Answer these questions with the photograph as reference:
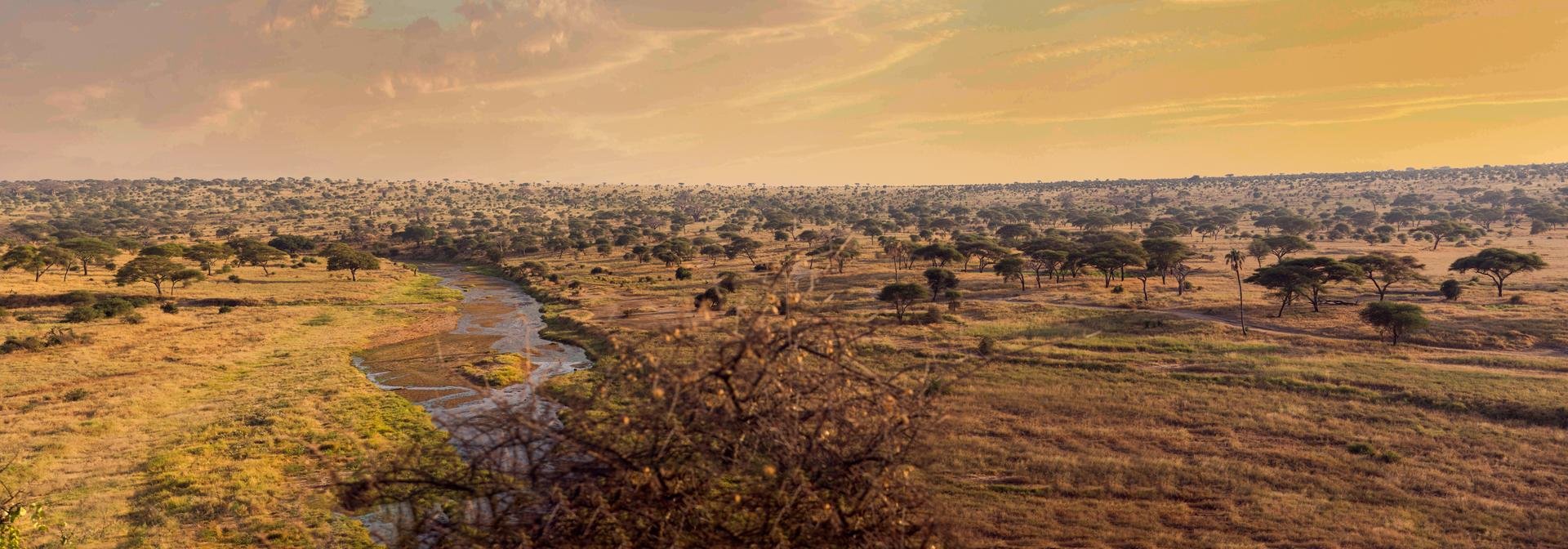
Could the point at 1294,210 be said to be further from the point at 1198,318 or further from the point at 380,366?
the point at 380,366

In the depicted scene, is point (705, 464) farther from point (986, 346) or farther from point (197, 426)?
point (986, 346)

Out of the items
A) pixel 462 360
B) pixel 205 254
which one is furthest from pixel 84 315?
pixel 205 254

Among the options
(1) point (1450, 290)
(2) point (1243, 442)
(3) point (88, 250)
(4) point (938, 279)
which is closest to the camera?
(2) point (1243, 442)

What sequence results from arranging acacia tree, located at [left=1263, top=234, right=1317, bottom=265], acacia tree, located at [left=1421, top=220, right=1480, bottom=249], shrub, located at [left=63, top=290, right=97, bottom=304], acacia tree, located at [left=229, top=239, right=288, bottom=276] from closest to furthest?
shrub, located at [left=63, top=290, right=97, bottom=304], acacia tree, located at [left=229, top=239, right=288, bottom=276], acacia tree, located at [left=1263, top=234, right=1317, bottom=265], acacia tree, located at [left=1421, top=220, right=1480, bottom=249]

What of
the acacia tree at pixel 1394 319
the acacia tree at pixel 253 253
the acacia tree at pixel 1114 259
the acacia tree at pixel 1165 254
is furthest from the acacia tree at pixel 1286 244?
the acacia tree at pixel 253 253

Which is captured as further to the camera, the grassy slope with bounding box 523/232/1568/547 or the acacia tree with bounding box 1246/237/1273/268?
the acacia tree with bounding box 1246/237/1273/268

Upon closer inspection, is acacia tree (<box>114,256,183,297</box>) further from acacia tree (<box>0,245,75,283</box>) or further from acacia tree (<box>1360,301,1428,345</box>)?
acacia tree (<box>1360,301,1428,345</box>)

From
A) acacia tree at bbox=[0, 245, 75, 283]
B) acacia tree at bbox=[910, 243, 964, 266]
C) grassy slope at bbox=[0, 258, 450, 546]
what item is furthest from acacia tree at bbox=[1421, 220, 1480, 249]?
acacia tree at bbox=[0, 245, 75, 283]
